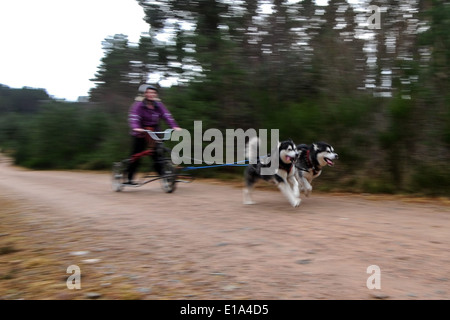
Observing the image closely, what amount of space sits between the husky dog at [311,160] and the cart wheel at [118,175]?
177 inches

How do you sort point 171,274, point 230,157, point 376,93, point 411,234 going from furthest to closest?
point 230,157 < point 376,93 < point 411,234 < point 171,274

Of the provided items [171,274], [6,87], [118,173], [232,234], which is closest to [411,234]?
[232,234]

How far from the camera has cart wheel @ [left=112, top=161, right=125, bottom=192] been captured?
10.1 meters

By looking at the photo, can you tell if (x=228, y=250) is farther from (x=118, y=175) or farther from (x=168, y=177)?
(x=118, y=175)

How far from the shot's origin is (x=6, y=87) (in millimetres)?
55062

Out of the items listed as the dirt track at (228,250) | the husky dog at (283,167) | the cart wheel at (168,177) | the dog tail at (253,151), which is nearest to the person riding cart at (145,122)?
the cart wheel at (168,177)

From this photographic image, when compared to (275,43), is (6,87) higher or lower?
higher

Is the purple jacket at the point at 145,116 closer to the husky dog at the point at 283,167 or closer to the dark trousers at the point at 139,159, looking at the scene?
the dark trousers at the point at 139,159

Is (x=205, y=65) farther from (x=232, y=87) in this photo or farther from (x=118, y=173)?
(x=118, y=173)

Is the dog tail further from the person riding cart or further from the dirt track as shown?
the person riding cart

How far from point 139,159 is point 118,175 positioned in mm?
788

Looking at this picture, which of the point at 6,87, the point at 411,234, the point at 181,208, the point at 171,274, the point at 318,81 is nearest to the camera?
the point at 171,274

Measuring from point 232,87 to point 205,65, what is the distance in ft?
4.08

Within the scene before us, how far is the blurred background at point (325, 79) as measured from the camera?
8.92 metres
